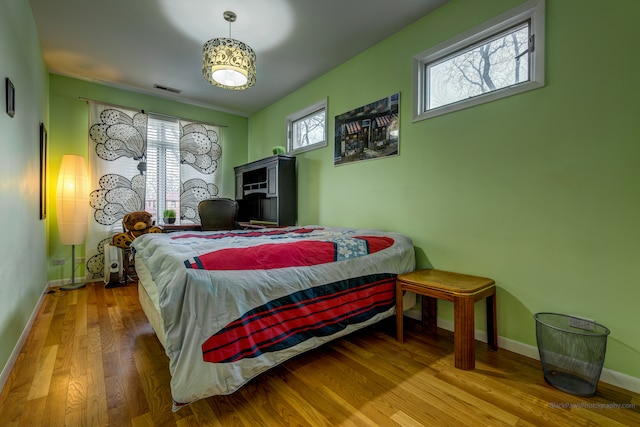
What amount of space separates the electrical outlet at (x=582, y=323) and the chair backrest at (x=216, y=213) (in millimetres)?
3347

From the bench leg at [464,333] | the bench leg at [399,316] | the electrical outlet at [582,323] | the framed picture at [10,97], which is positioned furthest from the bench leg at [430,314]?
the framed picture at [10,97]

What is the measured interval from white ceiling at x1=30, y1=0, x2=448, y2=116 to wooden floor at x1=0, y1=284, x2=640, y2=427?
106 inches

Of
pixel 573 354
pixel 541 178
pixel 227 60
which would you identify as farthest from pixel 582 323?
pixel 227 60

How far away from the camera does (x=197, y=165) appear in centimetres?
457

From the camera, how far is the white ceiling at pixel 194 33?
2.37m

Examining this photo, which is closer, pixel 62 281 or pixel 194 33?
pixel 194 33

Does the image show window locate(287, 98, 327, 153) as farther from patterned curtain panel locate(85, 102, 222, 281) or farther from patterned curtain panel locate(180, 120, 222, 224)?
patterned curtain panel locate(85, 102, 222, 281)

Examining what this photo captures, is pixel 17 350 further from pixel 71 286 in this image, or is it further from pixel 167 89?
pixel 167 89

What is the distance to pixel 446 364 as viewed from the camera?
1813 mm

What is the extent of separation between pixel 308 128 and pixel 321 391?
10.6 ft

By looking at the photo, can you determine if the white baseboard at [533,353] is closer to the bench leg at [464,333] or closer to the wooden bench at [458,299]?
the wooden bench at [458,299]

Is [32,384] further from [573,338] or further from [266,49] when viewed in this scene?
[266,49]

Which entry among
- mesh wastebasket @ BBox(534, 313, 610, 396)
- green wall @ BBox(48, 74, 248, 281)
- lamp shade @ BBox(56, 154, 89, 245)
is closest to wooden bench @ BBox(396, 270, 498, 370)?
mesh wastebasket @ BBox(534, 313, 610, 396)

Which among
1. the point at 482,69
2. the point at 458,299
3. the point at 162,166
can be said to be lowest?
the point at 458,299
